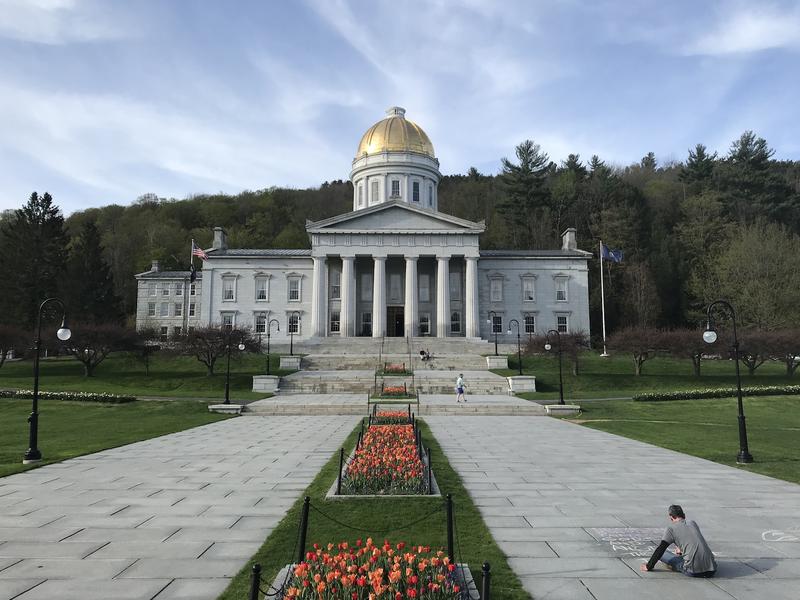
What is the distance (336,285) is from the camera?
6059 cm

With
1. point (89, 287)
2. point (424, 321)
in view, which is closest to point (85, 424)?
point (424, 321)

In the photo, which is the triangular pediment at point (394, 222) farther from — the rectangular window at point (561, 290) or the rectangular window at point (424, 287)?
the rectangular window at point (561, 290)

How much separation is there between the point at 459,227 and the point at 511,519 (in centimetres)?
4983

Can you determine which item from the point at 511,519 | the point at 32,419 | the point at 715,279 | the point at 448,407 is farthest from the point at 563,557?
the point at 715,279

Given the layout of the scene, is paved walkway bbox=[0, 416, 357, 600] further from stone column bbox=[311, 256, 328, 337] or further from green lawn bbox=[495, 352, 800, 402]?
stone column bbox=[311, 256, 328, 337]

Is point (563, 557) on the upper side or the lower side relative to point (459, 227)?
lower

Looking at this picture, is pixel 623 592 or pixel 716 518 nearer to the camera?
pixel 623 592

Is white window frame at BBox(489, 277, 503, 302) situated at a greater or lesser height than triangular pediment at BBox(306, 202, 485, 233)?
lesser

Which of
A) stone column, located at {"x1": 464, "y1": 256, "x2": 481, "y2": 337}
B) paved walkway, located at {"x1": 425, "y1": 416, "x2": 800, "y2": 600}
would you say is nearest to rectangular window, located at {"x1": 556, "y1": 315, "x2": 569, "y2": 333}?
stone column, located at {"x1": 464, "y1": 256, "x2": 481, "y2": 337}

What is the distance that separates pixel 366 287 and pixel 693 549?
5490 cm

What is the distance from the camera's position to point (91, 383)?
3600 cm

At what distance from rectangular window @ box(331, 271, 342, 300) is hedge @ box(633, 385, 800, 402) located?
37.0 metres

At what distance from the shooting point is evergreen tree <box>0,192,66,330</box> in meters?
56.7

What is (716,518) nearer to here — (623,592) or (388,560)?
(623,592)
